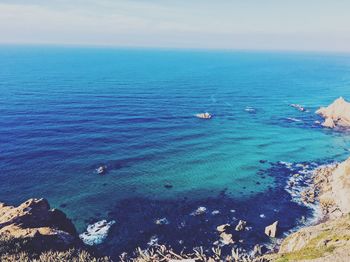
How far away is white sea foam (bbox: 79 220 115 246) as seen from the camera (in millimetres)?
50688

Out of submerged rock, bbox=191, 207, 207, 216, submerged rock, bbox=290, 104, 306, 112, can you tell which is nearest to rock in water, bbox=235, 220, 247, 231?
submerged rock, bbox=191, 207, 207, 216

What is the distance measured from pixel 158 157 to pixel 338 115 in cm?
7861

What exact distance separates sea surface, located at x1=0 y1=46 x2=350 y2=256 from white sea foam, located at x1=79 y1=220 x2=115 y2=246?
1.19 m

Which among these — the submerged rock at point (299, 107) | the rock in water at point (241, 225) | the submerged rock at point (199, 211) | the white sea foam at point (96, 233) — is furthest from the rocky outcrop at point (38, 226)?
the submerged rock at point (299, 107)

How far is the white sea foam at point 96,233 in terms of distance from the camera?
50.7 metres

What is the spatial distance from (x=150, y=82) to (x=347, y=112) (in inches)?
4039

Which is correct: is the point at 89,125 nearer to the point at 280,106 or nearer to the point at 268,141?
the point at 268,141

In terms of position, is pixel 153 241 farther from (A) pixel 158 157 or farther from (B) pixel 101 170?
(A) pixel 158 157

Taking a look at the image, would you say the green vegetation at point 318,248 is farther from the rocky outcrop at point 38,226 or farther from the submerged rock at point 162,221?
the rocky outcrop at point 38,226

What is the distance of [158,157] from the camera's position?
8231 cm

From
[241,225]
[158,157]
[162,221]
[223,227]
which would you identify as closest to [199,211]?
[223,227]

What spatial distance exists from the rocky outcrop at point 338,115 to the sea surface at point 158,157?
4.47 metres

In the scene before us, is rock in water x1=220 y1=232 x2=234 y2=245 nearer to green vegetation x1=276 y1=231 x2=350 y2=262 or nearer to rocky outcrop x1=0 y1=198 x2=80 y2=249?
green vegetation x1=276 y1=231 x2=350 y2=262

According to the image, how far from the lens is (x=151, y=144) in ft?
295
